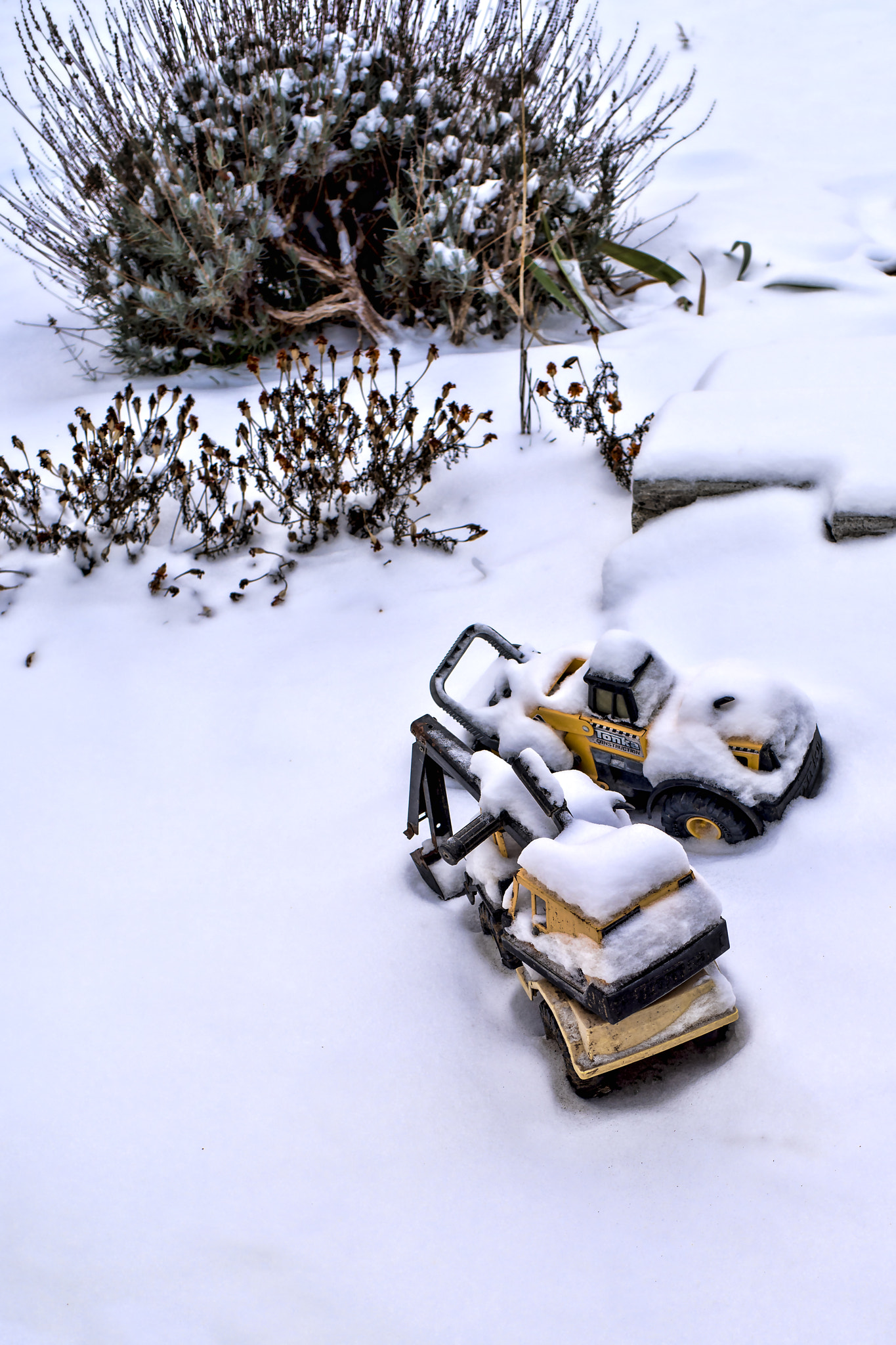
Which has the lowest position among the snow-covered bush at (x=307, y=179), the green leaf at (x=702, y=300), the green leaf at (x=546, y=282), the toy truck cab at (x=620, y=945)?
the toy truck cab at (x=620, y=945)

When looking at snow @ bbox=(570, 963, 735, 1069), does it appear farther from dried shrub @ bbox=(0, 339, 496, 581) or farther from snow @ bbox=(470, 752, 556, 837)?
dried shrub @ bbox=(0, 339, 496, 581)

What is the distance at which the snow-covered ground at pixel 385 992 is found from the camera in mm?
1820

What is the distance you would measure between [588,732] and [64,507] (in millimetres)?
→ 2534

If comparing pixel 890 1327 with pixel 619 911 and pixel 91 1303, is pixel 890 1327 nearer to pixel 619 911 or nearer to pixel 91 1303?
pixel 619 911

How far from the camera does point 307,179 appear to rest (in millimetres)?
5090

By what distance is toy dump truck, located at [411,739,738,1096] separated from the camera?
73.4 inches

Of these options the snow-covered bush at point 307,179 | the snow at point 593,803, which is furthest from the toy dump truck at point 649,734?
the snow-covered bush at point 307,179

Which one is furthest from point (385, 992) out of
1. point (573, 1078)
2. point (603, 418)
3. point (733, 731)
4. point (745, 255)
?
point (745, 255)

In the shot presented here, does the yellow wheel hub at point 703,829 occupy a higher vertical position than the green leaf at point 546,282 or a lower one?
lower

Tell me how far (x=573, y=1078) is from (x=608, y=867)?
20.9 inches

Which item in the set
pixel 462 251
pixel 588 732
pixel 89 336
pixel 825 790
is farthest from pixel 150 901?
pixel 89 336

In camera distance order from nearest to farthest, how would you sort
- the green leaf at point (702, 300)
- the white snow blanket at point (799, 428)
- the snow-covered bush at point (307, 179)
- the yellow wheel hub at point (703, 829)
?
the yellow wheel hub at point (703, 829)
the white snow blanket at point (799, 428)
the snow-covered bush at point (307, 179)
the green leaf at point (702, 300)

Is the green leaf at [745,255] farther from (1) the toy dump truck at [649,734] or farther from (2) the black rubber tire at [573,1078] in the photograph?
(2) the black rubber tire at [573,1078]

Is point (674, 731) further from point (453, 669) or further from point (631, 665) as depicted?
point (453, 669)
